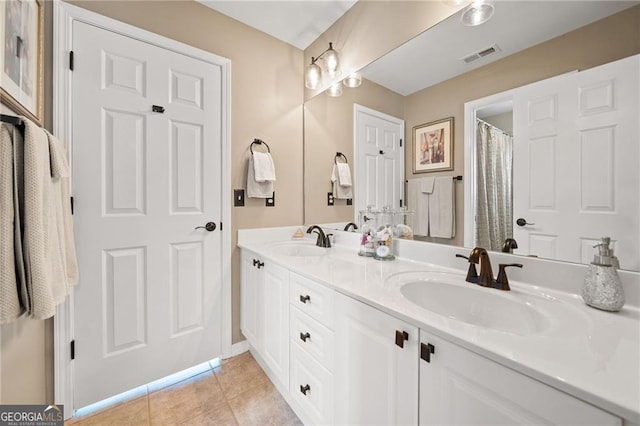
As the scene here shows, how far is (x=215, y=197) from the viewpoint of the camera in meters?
1.75

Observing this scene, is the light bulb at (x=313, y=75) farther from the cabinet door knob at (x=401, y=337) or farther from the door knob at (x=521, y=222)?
the cabinet door knob at (x=401, y=337)

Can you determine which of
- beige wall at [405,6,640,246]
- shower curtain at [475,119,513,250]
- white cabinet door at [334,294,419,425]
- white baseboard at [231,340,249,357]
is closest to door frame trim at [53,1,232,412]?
white baseboard at [231,340,249,357]

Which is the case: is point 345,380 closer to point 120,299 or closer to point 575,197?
point 575,197

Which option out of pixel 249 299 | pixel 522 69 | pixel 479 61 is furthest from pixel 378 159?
pixel 249 299

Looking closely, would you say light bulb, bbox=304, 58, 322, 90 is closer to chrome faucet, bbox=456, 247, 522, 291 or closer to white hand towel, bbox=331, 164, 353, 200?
white hand towel, bbox=331, 164, 353, 200

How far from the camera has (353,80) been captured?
1.74m

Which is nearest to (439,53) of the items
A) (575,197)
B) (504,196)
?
→ (504,196)

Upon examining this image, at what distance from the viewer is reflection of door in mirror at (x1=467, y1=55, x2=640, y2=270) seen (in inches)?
30.6

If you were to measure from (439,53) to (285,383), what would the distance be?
1851 mm

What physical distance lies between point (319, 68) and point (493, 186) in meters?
1.57

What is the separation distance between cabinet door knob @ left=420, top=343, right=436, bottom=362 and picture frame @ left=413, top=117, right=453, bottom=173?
853mm

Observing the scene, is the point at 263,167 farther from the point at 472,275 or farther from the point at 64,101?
the point at 472,275

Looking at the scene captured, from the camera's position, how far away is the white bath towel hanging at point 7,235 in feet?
2.41

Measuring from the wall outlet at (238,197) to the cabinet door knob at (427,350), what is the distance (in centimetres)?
151
